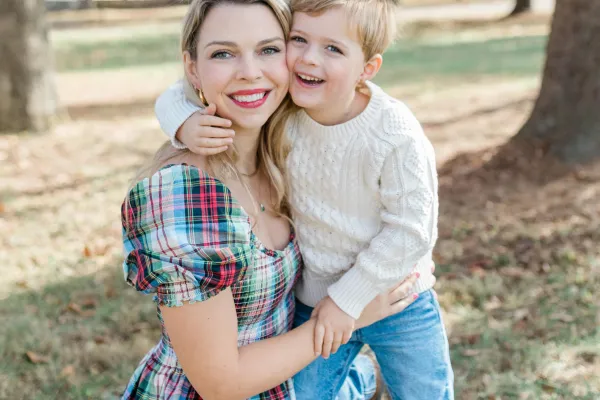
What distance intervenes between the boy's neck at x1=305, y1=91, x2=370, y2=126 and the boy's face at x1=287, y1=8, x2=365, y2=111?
0.09 meters

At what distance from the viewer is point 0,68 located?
290 inches

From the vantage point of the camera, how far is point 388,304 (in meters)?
2.34

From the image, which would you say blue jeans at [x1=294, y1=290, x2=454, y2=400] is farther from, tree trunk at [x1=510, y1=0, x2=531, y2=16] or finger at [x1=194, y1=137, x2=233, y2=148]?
tree trunk at [x1=510, y1=0, x2=531, y2=16]

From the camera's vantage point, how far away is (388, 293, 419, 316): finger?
93.1 inches

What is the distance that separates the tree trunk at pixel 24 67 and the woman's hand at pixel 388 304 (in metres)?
6.24

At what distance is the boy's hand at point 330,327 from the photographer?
2.20 metres

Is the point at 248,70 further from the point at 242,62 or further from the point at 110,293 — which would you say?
the point at 110,293

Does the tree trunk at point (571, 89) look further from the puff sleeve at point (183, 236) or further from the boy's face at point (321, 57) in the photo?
the puff sleeve at point (183, 236)

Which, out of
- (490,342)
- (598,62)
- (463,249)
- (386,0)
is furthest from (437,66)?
(386,0)

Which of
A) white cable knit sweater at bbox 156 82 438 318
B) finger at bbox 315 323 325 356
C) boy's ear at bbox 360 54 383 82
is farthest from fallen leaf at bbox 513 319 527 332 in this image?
boy's ear at bbox 360 54 383 82

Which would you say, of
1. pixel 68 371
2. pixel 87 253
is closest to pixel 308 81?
pixel 68 371

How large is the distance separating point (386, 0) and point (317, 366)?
1318 mm

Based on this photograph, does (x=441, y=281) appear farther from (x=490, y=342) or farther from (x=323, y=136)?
(x=323, y=136)

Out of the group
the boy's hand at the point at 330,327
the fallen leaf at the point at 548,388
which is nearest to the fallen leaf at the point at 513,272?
the fallen leaf at the point at 548,388
